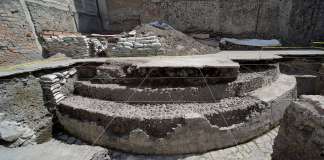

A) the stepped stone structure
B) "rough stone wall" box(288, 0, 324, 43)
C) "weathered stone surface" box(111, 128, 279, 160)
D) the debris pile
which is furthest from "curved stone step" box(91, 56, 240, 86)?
"rough stone wall" box(288, 0, 324, 43)

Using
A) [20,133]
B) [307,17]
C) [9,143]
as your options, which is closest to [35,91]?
[20,133]

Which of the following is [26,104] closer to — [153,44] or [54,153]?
[54,153]

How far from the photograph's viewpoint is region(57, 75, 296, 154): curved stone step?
354 cm

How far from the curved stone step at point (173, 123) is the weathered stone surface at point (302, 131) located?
2.91ft

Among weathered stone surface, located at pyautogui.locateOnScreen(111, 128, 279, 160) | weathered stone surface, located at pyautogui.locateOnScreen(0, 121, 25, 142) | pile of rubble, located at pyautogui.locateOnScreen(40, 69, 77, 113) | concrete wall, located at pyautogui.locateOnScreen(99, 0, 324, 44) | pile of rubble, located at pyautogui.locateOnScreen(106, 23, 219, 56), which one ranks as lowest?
weathered stone surface, located at pyautogui.locateOnScreen(111, 128, 279, 160)

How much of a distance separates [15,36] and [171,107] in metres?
5.41

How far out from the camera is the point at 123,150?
3768mm

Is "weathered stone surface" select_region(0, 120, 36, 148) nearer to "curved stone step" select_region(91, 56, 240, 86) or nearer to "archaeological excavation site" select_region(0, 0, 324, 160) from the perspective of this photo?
"archaeological excavation site" select_region(0, 0, 324, 160)

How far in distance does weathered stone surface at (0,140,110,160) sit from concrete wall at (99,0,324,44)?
9.92 meters

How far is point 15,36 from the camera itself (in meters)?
5.49

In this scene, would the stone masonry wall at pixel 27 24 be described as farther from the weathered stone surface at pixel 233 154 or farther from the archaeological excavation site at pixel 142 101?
the weathered stone surface at pixel 233 154

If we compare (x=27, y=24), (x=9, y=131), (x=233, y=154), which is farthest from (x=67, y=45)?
(x=233, y=154)

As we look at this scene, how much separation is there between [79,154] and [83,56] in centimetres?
486

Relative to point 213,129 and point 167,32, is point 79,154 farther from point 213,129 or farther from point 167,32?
point 167,32
